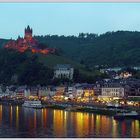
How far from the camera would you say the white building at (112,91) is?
3951 centimetres

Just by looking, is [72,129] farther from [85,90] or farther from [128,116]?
[85,90]

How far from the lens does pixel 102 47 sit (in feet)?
247

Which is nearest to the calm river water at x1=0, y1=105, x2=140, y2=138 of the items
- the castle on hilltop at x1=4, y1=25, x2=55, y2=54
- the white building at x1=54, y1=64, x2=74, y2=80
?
the white building at x1=54, y1=64, x2=74, y2=80

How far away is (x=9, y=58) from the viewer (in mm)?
62688

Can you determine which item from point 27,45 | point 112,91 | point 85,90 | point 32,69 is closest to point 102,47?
point 27,45

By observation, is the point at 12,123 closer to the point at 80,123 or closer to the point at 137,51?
the point at 80,123

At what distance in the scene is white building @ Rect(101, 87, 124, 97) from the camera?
3951 cm

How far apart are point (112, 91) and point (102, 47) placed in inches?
1374

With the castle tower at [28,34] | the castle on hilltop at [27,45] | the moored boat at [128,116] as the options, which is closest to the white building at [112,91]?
the moored boat at [128,116]

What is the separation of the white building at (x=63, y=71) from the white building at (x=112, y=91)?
11482mm

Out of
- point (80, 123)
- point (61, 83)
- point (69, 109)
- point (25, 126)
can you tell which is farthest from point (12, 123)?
point (61, 83)

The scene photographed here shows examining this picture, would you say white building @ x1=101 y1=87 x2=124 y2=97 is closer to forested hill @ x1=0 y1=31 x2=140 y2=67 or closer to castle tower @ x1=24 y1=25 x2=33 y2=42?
forested hill @ x1=0 y1=31 x2=140 y2=67

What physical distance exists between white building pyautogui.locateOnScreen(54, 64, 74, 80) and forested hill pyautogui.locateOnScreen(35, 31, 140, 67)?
7.64 metres

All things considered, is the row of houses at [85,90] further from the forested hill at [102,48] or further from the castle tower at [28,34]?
the forested hill at [102,48]
